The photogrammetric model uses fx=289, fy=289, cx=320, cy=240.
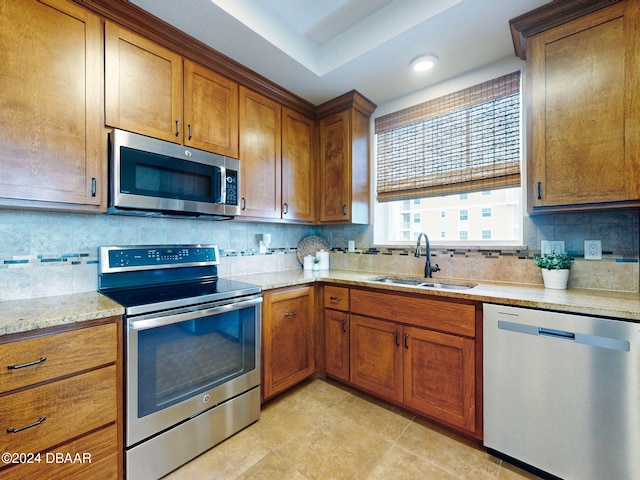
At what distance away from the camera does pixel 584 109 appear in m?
1.52

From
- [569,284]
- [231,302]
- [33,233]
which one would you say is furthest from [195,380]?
[569,284]

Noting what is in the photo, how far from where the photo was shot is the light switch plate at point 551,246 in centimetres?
183

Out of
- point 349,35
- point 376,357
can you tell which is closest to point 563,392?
point 376,357

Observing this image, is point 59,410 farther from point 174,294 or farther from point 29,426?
point 174,294

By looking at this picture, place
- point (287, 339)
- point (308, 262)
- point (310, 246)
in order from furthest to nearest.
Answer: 1. point (310, 246)
2. point (308, 262)
3. point (287, 339)

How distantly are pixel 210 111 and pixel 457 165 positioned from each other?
188cm

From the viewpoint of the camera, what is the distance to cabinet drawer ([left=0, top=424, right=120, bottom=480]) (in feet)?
3.59

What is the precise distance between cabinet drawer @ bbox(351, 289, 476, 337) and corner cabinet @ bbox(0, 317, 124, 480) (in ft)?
4.79

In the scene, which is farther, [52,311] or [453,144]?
[453,144]

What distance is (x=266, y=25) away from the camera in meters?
1.83

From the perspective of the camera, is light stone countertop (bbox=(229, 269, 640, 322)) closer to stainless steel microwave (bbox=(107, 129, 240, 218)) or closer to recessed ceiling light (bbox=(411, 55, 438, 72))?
stainless steel microwave (bbox=(107, 129, 240, 218))

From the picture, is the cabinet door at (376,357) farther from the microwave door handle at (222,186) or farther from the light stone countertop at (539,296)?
the microwave door handle at (222,186)

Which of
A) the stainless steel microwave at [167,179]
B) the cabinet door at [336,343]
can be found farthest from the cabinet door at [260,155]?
the cabinet door at [336,343]

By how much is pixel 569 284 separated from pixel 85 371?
8.62 feet
